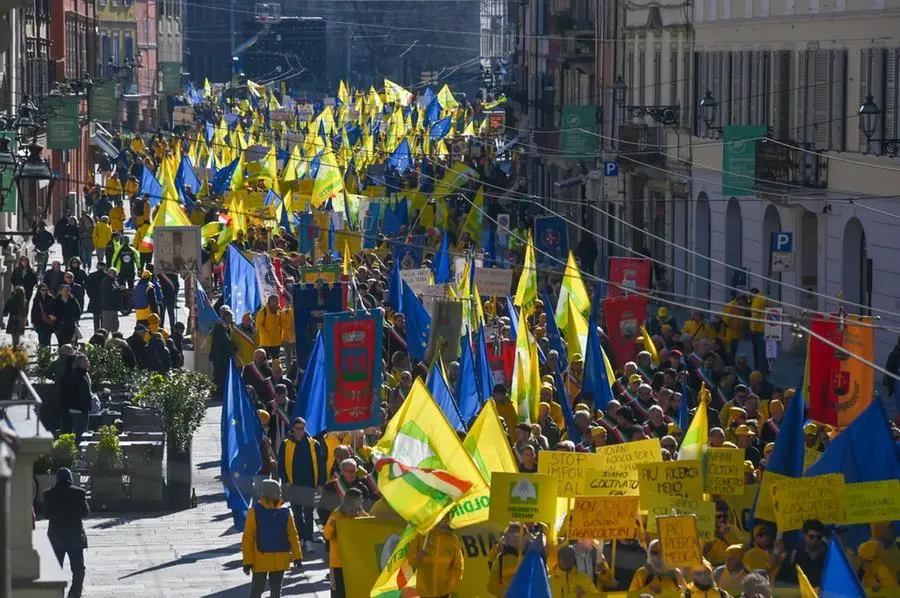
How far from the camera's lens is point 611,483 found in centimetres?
1506

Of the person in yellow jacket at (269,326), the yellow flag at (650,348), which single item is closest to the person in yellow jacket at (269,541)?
the yellow flag at (650,348)

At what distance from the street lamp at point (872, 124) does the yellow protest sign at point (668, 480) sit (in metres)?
15.1

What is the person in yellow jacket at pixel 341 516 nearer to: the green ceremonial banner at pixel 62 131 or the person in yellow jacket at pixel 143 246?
the person in yellow jacket at pixel 143 246

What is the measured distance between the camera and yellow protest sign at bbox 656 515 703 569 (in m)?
13.7

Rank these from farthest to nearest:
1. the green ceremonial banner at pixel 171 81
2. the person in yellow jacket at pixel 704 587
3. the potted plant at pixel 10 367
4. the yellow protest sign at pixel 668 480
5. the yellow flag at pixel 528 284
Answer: the green ceremonial banner at pixel 171 81
the yellow flag at pixel 528 284
the yellow protest sign at pixel 668 480
the person in yellow jacket at pixel 704 587
the potted plant at pixel 10 367

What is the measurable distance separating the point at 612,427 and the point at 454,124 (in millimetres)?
55689

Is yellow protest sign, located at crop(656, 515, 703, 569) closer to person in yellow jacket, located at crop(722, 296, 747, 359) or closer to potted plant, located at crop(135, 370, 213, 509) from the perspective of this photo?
potted plant, located at crop(135, 370, 213, 509)

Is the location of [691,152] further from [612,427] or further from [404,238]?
[612,427]

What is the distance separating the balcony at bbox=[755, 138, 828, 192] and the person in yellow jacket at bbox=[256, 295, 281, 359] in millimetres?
10001

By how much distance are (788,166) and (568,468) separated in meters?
20.6

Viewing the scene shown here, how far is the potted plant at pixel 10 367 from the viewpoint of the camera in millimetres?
11906

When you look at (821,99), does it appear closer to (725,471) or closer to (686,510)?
(725,471)

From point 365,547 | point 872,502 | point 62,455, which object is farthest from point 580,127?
point 872,502

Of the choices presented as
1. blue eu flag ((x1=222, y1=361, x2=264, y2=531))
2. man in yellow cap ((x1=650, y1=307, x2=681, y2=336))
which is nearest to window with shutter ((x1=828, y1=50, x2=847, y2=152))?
man in yellow cap ((x1=650, y1=307, x2=681, y2=336))
